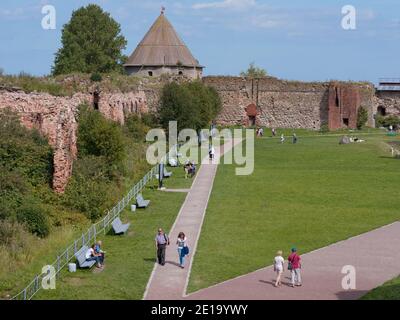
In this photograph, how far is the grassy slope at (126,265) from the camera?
17.4 meters

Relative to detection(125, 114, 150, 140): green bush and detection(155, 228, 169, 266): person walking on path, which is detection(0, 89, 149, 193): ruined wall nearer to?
detection(155, 228, 169, 266): person walking on path

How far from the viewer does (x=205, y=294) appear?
1725cm

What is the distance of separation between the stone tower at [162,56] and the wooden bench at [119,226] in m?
39.2

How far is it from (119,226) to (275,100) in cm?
4345

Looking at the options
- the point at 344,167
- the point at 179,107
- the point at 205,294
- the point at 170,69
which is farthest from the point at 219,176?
the point at 170,69

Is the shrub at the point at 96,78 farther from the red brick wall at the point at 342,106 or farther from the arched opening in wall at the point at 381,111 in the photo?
the arched opening in wall at the point at 381,111

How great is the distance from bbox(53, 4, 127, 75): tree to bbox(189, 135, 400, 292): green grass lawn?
30.5m

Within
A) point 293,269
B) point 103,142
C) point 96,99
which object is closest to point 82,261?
point 293,269

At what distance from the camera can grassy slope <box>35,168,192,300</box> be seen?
57.2 ft

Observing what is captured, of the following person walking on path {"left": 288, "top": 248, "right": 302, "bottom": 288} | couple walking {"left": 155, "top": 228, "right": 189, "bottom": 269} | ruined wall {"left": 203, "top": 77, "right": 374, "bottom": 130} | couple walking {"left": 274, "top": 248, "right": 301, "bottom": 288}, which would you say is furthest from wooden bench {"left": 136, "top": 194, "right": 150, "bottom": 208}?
ruined wall {"left": 203, "top": 77, "right": 374, "bottom": 130}

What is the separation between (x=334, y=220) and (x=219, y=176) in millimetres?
10047

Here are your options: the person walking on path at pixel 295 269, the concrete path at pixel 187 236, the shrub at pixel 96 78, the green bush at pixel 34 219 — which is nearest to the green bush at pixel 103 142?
the concrete path at pixel 187 236

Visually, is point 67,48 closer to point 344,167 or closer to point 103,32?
point 103,32
